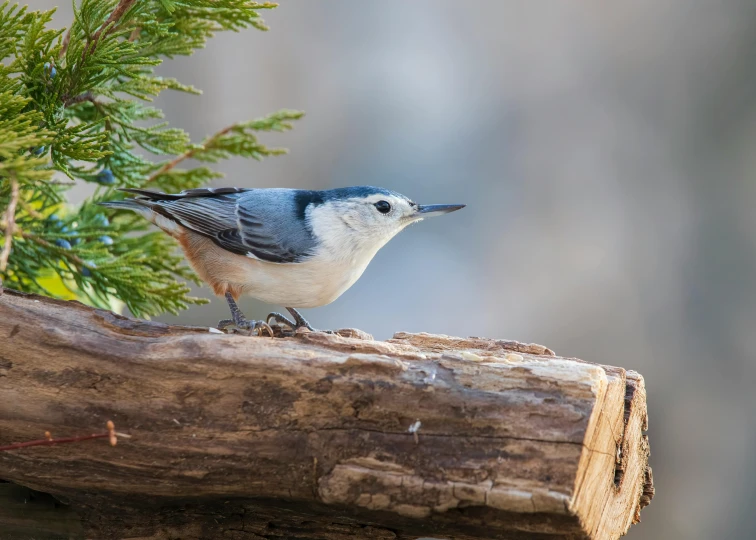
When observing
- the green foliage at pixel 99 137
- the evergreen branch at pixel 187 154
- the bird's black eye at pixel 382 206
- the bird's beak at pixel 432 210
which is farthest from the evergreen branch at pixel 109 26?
the bird's beak at pixel 432 210

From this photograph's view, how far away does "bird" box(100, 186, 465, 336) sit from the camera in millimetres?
1997

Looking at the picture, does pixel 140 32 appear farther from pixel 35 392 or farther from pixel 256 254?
pixel 35 392

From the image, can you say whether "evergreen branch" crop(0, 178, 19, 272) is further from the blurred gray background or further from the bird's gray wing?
the blurred gray background

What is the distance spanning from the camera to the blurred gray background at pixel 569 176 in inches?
164

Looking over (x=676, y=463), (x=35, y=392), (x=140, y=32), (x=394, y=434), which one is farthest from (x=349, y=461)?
(x=676, y=463)

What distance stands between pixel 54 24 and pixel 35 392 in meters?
3.80

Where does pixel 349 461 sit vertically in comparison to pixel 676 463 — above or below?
above

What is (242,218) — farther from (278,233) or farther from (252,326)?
(252,326)

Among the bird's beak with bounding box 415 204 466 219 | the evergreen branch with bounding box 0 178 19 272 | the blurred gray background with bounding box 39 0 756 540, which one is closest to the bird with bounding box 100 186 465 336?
the bird's beak with bounding box 415 204 466 219

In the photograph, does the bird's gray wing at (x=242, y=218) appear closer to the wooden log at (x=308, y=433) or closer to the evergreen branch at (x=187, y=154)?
the evergreen branch at (x=187, y=154)

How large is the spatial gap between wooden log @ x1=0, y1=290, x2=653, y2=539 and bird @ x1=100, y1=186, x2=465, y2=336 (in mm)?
388

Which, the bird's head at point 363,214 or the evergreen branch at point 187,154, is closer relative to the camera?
the bird's head at point 363,214

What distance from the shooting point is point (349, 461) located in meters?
1.44

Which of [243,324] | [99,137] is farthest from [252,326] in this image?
[99,137]
